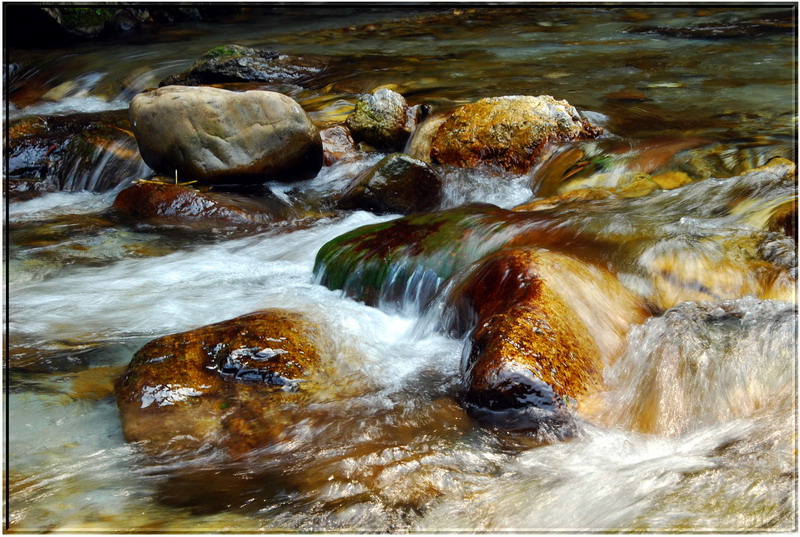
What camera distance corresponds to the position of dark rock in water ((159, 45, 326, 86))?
1076 centimetres

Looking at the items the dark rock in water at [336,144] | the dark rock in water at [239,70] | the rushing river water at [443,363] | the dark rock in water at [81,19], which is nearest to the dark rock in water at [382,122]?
the dark rock in water at [336,144]

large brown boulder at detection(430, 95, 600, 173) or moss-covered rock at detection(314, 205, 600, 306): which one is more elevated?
large brown boulder at detection(430, 95, 600, 173)

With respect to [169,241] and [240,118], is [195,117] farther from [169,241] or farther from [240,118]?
[169,241]

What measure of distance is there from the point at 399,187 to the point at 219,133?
6.20 feet

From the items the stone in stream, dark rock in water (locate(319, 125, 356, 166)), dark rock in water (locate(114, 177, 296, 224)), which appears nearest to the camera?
dark rock in water (locate(114, 177, 296, 224))

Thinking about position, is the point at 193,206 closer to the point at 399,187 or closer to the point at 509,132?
the point at 399,187

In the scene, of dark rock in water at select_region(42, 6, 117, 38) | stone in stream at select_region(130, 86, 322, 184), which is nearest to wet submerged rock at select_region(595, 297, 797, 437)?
stone in stream at select_region(130, 86, 322, 184)

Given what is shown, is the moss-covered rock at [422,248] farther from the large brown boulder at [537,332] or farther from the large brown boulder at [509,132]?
the large brown boulder at [509,132]

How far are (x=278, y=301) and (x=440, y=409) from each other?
1880 millimetres

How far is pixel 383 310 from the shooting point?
16.2 feet

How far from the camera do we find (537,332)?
3.68 meters

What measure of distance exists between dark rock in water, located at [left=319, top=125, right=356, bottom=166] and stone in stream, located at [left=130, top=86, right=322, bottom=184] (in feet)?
1.68

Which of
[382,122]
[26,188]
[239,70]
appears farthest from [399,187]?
[239,70]

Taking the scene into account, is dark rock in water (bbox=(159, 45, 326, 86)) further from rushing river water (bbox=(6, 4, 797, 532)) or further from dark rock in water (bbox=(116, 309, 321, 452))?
dark rock in water (bbox=(116, 309, 321, 452))
